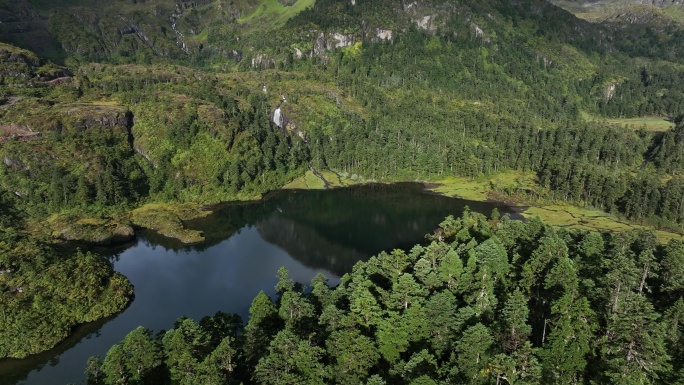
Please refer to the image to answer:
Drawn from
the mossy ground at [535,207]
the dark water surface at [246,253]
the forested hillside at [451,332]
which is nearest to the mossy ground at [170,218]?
the dark water surface at [246,253]

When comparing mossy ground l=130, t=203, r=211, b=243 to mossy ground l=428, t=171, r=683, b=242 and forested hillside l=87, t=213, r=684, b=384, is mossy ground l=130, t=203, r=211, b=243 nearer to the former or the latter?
forested hillside l=87, t=213, r=684, b=384

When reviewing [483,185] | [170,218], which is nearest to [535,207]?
[483,185]

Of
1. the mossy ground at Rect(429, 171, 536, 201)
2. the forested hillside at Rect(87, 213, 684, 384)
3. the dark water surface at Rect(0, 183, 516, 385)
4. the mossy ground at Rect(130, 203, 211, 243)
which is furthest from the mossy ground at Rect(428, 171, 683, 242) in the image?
the mossy ground at Rect(130, 203, 211, 243)

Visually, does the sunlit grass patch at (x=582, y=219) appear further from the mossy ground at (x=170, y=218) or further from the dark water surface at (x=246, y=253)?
the mossy ground at (x=170, y=218)

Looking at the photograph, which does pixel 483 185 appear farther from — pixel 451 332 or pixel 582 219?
pixel 451 332

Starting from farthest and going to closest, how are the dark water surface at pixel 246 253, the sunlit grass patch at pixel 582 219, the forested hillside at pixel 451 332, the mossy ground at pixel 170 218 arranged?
the sunlit grass patch at pixel 582 219 < the mossy ground at pixel 170 218 < the dark water surface at pixel 246 253 < the forested hillside at pixel 451 332

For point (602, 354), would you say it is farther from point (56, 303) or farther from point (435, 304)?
point (56, 303)
